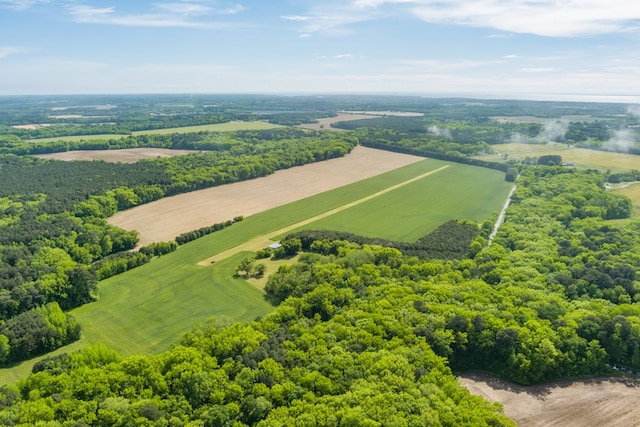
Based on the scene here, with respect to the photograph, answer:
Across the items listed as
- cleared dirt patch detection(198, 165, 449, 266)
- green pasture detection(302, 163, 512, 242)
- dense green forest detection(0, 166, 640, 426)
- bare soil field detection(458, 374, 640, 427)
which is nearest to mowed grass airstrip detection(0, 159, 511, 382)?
green pasture detection(302, 163, 512, 242)

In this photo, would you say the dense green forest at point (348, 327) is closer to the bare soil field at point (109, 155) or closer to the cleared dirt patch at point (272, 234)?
the cleared dirt patch at point (272, 234)

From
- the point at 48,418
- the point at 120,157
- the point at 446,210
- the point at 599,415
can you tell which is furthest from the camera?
the point at 120,157

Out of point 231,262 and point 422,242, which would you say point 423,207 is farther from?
point 231,262

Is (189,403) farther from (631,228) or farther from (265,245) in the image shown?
(631,228)

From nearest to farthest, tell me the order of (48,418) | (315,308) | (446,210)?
(48,418)
(315,308)
(446,210)

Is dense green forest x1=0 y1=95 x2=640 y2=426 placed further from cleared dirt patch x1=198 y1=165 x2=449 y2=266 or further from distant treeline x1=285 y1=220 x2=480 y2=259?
cleared dirt patch x1=198 y1=165 x2=449 y2=266

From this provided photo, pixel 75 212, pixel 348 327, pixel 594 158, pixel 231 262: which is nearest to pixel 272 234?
pixel 231 262

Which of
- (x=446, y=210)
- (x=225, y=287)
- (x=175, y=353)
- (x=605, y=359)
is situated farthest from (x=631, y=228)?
(x=175, y=353)
